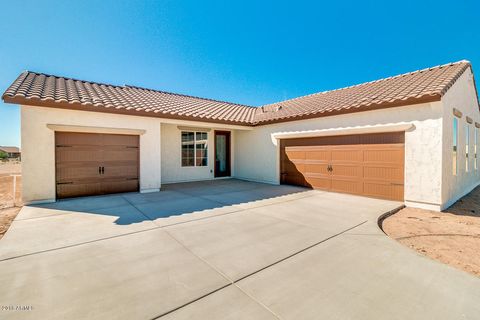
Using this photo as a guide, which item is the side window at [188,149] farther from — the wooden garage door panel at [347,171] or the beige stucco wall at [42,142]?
the wooden garage door panel at [347,171]

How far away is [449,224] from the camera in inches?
210

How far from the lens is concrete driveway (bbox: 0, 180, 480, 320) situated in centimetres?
223

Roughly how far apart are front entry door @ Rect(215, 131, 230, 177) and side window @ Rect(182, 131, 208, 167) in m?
0.81

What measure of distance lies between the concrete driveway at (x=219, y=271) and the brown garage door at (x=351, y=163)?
281cm

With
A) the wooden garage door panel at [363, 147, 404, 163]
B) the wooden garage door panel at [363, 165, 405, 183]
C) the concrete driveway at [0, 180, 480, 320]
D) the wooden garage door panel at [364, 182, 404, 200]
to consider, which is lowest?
the concrete driveway at [0, 180, 480, 320]

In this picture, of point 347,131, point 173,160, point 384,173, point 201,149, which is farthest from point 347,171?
point 173,160

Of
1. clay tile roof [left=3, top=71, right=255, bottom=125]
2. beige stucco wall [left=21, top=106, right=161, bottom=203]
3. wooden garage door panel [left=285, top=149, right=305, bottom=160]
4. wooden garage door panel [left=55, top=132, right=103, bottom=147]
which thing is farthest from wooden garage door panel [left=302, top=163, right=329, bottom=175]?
wooden garage door panel [left=55, top=132, right=103, bottom=147]

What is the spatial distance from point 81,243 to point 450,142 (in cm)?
1076

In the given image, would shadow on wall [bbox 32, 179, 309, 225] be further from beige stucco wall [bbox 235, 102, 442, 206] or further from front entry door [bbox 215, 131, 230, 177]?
front entry door [bbox 215, 131, 230, 177]

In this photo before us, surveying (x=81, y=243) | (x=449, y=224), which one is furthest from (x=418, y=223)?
(x=81, y=243)

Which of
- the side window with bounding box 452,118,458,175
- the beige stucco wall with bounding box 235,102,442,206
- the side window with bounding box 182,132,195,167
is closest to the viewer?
the beige stucco wall with bounding box 235,102,442,206

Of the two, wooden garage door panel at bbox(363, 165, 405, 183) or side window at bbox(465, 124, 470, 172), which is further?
side window at bbox(465, 124, 470, 172)

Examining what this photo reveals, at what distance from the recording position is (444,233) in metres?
4.73

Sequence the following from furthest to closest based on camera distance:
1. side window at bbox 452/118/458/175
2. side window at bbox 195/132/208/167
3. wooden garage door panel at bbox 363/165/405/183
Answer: side window at bbox 195/132/208/167, side window at bbox 452/118/458/175, wooden garage door panel at bbox 363/165/405/183
